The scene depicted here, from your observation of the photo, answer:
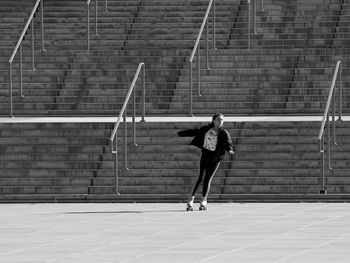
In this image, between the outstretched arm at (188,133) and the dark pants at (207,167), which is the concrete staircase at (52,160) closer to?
the dark pants at (207,167)

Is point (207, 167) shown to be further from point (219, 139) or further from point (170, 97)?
point (170, 97)

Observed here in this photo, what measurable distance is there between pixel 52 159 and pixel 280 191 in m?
3.74

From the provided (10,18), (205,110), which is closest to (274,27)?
(205,110)

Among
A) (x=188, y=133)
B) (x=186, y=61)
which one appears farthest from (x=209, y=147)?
(x=186, y=61)

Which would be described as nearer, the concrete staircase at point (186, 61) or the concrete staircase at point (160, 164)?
the concrete staircase at point (160, 164)
